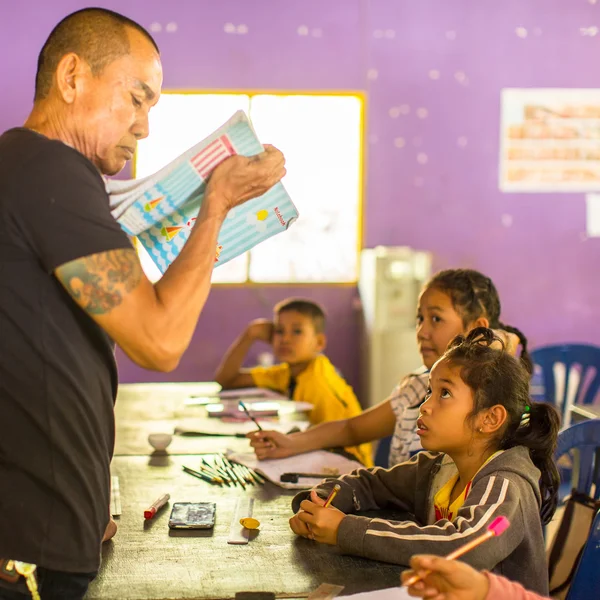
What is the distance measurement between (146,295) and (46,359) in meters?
0.17

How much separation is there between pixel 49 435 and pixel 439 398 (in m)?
0.85

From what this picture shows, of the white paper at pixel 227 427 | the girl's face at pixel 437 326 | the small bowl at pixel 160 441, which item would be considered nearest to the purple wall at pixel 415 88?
the white paper at pixel 227 427

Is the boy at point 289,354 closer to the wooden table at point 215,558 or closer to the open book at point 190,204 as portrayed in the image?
the wooden table at point 215,558

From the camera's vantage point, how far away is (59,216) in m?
1.19

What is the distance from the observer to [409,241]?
566 cm

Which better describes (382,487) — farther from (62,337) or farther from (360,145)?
(360,145)

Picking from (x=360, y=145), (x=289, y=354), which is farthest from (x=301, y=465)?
(x=360, y=145)

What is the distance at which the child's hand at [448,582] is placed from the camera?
1.20 m

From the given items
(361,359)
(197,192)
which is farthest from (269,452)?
(361,359)

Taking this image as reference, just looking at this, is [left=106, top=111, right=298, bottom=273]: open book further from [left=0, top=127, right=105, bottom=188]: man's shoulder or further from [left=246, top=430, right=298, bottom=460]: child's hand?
[left=246, top=430, right=298, bottom=460]: child's hand

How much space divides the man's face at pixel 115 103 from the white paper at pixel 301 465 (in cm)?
99

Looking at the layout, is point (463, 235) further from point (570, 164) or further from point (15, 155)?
point (15, 155)

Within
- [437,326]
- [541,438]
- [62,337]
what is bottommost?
[541,438]

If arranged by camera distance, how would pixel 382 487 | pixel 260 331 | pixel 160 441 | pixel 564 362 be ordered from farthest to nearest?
pixel 564 362
pixel 260 331
pixel 160 441
pixel 382 487
